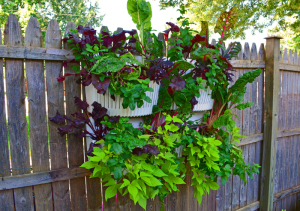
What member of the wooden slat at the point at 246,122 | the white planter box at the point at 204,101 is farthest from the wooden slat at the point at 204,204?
the white planter box at the point at 204,101

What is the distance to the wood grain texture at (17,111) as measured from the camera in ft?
4.85

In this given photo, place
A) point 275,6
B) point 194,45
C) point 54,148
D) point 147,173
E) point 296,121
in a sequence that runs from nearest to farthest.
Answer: point 147,173, point 54,148, point 194,45, point 296,121, point 275,6

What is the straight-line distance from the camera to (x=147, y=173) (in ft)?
4.49

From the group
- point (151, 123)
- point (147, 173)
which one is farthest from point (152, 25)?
point (147, 173)

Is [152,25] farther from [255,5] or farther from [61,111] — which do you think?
[255,5]

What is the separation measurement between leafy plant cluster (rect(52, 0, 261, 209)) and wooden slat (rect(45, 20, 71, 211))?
12 centimetres

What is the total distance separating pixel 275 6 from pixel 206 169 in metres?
8.35

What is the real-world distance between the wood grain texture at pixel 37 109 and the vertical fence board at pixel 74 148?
0.16m

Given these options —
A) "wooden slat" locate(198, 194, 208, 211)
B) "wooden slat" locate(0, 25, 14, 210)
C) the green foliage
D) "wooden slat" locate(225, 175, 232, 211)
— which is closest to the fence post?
"wooden slat" locate(225, 175, 232, 211)

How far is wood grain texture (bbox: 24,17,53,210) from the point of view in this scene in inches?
60.7

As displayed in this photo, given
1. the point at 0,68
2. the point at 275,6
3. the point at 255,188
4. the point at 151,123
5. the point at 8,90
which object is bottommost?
the point at 255,188

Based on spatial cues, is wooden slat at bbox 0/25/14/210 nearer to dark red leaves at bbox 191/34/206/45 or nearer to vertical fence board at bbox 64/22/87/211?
vertical fence board at bbox 64/22/87/211

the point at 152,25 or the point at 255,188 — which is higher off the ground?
the point at 152,25

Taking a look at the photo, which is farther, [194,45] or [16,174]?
[194,45]
